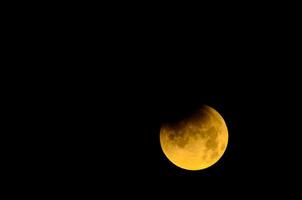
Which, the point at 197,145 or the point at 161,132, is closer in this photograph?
the point at 197,145

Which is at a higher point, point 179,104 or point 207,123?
point 179,104

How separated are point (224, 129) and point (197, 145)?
A: 0.58 m

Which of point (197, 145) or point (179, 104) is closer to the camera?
point (197, 145)

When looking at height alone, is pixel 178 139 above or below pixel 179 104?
below

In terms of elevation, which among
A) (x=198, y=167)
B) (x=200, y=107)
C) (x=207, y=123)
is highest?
(x=200, y=107)

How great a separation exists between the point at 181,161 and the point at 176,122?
2.16ft

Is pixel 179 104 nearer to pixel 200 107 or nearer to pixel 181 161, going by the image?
pixel 200 107

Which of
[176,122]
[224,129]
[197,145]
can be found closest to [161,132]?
[176,122]

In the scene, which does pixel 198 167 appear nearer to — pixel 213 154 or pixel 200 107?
pixel 213 154

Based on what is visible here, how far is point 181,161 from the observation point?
17.5ft

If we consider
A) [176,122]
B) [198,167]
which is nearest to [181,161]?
[198,167]

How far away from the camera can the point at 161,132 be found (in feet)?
18.1

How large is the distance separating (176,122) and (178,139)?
0.95 ft

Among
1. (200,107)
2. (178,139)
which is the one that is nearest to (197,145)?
(178,139)
